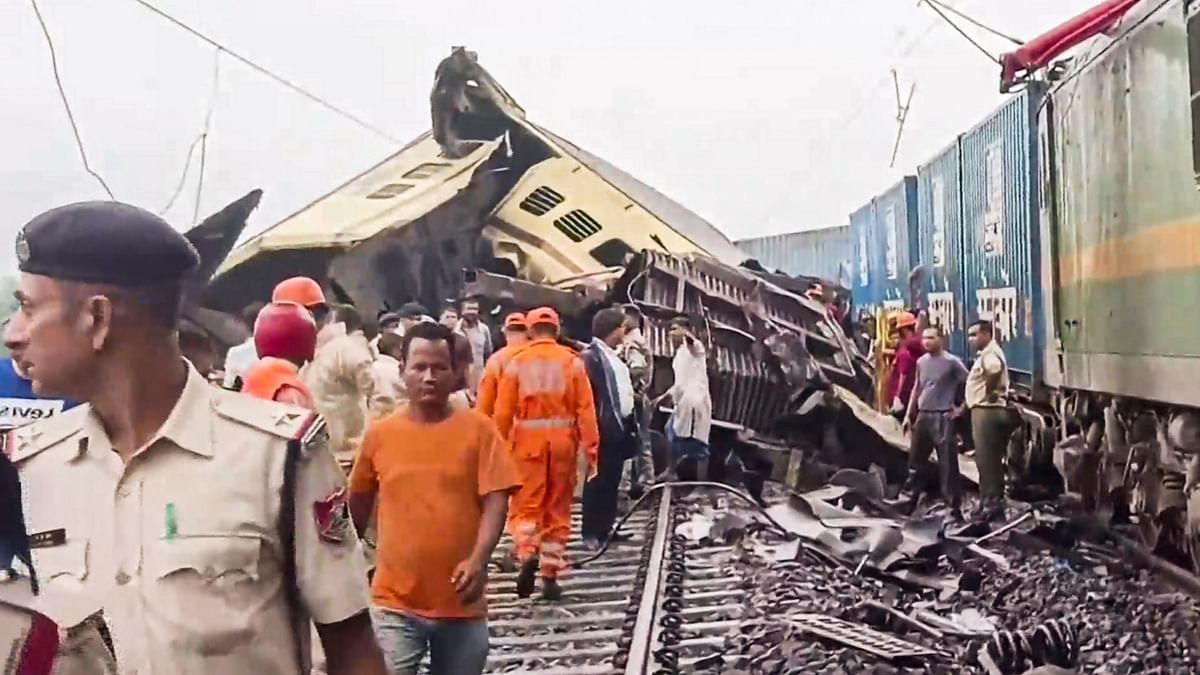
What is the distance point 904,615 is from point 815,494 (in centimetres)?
39

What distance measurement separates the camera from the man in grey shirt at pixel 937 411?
148 inches

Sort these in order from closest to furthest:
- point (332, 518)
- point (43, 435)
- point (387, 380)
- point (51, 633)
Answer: point (51, 633)
point (332, 518)
point (43, 435)
point (387, 380)

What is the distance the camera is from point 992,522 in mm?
3787

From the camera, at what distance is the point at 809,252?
3.58 metres

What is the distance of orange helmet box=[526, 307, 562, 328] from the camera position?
3.32 metres

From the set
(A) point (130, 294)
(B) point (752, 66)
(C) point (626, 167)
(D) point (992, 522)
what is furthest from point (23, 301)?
(D) point (992, 522)

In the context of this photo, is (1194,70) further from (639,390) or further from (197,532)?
(197,532)

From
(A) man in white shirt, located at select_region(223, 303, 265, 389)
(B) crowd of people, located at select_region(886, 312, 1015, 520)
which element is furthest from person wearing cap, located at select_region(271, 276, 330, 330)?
(B) crowd of people, located at select_region(886, 312, 1015, 520)

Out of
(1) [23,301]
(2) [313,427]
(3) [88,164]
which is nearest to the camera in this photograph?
(2) [313,427]

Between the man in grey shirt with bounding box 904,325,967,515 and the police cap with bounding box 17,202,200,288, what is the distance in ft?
7.74

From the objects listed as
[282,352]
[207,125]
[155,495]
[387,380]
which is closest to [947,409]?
[387,380]

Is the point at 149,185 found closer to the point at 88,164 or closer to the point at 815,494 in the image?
the point at 88,164

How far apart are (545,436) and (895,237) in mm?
1139

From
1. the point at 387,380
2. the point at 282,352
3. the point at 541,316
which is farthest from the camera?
the point at 541,316
